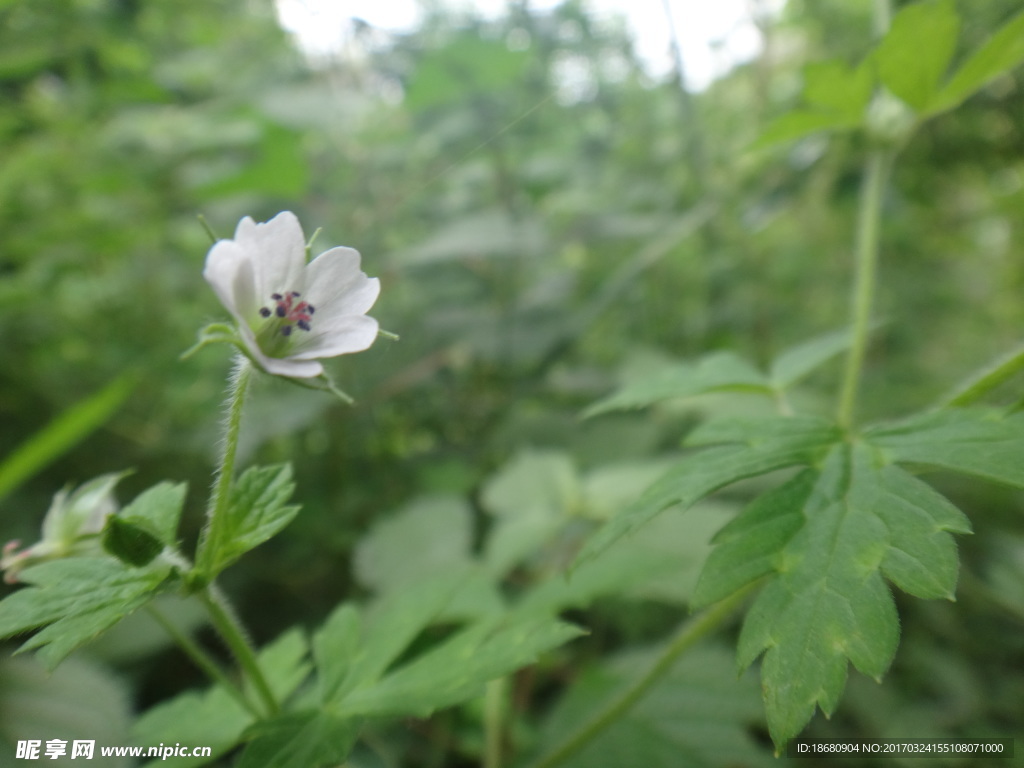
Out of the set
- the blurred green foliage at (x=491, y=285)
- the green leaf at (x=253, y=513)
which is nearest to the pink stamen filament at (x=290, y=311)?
the green leaf at (x=253, y=513)

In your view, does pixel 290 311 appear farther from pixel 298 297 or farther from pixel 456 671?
pixel 456 671

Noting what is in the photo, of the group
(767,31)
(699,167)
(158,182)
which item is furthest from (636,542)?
(767,31)

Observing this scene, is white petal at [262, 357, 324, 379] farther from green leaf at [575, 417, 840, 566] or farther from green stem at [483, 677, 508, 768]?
green stem at [483, 677, 508, 768]

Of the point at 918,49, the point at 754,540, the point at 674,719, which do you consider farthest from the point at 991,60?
the point at 674,719

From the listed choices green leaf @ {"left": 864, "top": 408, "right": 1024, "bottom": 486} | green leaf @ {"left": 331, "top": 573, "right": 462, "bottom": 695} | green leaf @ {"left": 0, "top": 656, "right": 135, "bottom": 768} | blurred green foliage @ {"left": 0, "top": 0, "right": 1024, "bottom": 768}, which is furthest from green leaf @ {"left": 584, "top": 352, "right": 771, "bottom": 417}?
green leaf @ {"left": 0, "top": 656, "right": 135, "bottom": 768}

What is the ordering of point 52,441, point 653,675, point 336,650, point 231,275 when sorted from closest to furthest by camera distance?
point 231,275
point 336,650
point 653,675
point 52,441
